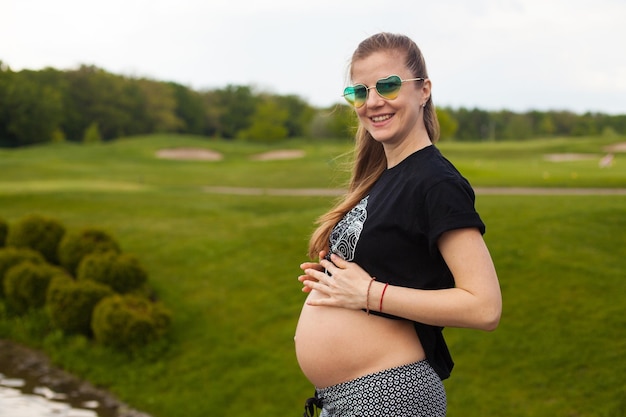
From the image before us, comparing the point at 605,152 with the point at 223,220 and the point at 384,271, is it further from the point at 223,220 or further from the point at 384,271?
the point at 384,271

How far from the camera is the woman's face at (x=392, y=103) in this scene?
2.32m

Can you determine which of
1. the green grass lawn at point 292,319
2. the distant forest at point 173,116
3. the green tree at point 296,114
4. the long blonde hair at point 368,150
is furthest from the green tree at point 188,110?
the long blonde hair at point 368,150

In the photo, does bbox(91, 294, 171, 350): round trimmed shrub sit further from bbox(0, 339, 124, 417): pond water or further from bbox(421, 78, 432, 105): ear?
bbox(421, 78, 432, 105): ear

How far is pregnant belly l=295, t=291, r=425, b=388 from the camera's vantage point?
2.29m

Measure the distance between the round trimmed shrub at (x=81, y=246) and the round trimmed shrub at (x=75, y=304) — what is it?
1.28m

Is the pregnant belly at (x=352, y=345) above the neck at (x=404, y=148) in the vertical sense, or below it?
below

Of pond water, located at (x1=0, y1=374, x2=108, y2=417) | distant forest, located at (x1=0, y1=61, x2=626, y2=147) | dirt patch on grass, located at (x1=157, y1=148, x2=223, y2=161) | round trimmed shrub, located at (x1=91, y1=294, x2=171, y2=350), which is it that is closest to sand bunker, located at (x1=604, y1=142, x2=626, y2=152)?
distant forest, located at (x1=0, y1=61, x2=626, y2=147)

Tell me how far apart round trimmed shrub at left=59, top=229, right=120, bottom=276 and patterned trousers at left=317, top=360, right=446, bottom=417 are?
8.87 meters

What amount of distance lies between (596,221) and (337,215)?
8606mm

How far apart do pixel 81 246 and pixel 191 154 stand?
2953cm

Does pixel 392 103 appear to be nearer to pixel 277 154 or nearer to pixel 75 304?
pixel 75 304

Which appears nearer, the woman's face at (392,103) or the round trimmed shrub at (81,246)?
the woman's face at (392,103)

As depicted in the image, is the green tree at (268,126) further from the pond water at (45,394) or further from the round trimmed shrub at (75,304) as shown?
the pond water at (45,394)

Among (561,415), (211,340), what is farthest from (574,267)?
(211,340)
